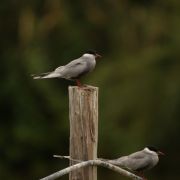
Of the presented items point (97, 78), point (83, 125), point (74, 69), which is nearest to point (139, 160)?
point (74, 69)

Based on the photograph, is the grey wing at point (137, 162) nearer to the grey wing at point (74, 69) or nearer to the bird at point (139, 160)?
the bird at point (139, 160)

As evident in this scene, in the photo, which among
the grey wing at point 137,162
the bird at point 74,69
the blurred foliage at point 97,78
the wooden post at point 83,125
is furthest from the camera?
the blurred foliage at point 97,78

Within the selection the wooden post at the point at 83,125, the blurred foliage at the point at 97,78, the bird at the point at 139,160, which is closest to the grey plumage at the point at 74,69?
the bird at the point at 139,160

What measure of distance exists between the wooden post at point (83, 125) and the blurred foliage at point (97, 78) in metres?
11.1

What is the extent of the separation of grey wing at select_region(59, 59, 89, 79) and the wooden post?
1694 millimetres

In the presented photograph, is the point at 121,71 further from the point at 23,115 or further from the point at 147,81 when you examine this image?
the point at 23,115

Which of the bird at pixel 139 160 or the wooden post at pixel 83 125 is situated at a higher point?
the wooden post at pixel 83 125

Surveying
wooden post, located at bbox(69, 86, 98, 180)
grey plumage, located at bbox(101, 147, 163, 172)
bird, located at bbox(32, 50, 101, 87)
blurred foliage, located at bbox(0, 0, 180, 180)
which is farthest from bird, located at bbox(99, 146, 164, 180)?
blurred foliage, located at bbox(0, 0, 180, 180)

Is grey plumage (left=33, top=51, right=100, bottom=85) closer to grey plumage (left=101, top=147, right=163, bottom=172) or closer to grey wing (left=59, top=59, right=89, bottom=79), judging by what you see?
grey wing (left=59, top=59, right=89, bottom=79)

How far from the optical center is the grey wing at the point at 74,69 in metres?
9.70

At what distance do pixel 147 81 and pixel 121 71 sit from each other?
24.3 inches

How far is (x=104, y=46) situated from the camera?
843 inches

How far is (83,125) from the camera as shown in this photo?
313 inches

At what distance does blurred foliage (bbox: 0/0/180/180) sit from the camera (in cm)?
1981
